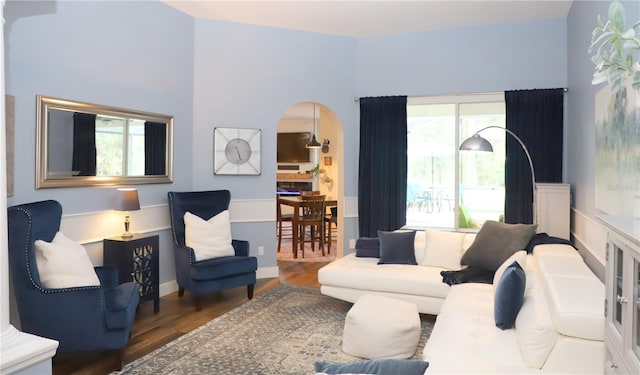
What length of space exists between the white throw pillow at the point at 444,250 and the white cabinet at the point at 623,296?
2.78 m

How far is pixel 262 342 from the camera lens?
367 cm

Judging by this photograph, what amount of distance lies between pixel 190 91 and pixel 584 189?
435cm

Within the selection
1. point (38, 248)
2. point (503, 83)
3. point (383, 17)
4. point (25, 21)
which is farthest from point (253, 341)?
point (503, 83)

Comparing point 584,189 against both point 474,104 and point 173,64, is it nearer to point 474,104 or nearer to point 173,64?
point 474,104

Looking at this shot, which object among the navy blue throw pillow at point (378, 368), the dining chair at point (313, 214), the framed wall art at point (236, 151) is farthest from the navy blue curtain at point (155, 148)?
the navy blue throw pillow at point (378, 368)

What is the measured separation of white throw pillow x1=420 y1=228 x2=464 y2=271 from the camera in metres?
4.56

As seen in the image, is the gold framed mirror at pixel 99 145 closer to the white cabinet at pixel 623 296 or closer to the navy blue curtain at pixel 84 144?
the navy blue curtain at pixel 84 144

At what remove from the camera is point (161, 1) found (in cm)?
495

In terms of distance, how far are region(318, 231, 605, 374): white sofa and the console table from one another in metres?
2.78

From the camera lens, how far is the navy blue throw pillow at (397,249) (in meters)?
4.70

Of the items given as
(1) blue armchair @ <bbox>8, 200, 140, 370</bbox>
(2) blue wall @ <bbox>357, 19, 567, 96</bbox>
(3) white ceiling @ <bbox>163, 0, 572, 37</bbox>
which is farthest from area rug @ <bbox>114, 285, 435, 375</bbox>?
(3) white ceiling @ <bbox>163, 0, 572, 37</bbox>

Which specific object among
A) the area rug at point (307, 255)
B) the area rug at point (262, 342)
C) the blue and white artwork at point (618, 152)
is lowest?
the area rug at point (262, 342)

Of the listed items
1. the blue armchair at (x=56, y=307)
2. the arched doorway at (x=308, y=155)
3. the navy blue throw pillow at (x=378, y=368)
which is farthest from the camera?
the arched doorway at (x=308, y=155)

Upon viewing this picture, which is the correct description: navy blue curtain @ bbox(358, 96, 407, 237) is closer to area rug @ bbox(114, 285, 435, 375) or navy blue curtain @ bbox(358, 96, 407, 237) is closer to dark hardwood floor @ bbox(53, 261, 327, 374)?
dark hardwood floor @ bbox(53, 261, 327, 374)
